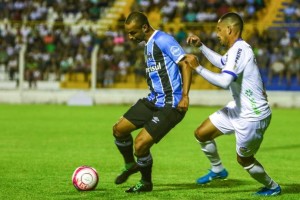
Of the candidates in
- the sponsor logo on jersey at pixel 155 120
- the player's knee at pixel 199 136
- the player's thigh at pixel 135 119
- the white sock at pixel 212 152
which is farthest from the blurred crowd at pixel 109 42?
the sponsor logo on jersey at pixel 155 120

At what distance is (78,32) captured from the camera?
31.3 metres

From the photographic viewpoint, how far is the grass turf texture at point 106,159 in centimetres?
956

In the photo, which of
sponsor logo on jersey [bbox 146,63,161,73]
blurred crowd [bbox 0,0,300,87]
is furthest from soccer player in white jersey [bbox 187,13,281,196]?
blurred crowd [bbox 0,0,300,87]

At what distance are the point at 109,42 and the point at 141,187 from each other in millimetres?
19689

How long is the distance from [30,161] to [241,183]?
13.0 ft

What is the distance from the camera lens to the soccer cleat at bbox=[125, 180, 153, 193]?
940 centimetres

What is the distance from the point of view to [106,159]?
44.2 feet

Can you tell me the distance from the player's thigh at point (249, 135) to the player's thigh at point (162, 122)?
0.81 meters

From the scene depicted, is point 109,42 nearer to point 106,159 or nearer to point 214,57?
point 106,159

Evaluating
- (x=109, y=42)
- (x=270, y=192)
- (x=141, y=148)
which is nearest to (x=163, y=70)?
(x=141, y=148)

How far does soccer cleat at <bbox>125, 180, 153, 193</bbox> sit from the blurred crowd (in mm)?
17081

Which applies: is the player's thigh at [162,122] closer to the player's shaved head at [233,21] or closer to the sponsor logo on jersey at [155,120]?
the sponsor logo on jersey at [155,120]

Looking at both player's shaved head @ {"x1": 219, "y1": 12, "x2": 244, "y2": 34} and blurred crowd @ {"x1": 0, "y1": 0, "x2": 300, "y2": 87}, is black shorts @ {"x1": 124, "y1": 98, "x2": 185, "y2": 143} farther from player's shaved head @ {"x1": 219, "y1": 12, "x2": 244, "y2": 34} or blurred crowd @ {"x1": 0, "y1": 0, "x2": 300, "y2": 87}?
blurred crowd @ {"x1": 0, "y1": 0, "x2": 300, "y2": 87}

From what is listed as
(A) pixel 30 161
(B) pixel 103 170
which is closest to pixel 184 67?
(B) pixel 103 170
